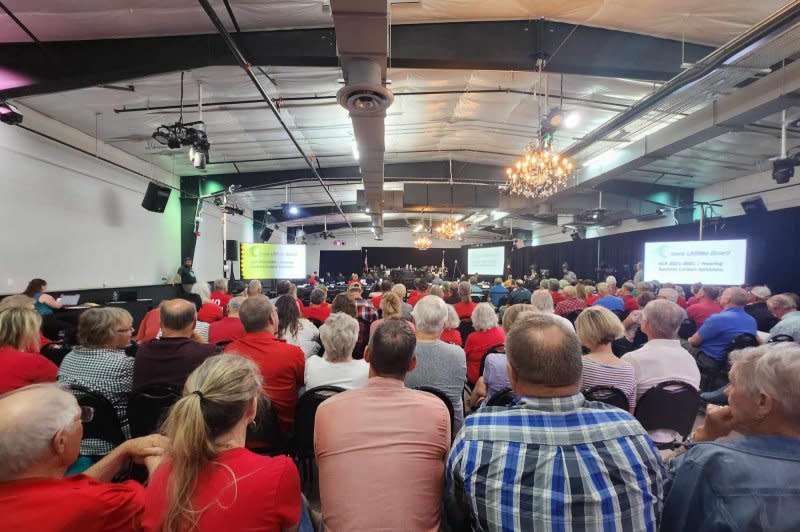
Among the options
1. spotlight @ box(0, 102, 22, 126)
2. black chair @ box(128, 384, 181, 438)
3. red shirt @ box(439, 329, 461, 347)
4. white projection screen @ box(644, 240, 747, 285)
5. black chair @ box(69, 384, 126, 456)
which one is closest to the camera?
black chair @ box(69, 384, 126, 456)

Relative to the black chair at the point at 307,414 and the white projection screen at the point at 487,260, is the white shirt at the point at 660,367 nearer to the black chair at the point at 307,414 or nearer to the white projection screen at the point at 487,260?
the black chair at the point at 307,414

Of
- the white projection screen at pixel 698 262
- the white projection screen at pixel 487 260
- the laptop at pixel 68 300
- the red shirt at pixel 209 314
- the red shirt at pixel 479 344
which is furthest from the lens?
the white projection screen at pixel 487 260

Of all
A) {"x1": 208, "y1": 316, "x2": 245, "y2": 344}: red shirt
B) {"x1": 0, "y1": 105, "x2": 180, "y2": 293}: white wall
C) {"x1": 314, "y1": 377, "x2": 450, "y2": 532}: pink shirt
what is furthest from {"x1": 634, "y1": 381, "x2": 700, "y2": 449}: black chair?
{"x1": 0, "y1": 105, "x2": 180, "y2": 293}: white wall

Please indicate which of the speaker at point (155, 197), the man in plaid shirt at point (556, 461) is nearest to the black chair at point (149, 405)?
the man in plaid shirt at point (556, 461)

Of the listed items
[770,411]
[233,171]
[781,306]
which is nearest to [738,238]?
[781,306]

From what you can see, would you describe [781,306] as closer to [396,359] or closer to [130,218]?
[396,359]

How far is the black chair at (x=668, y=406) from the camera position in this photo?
7.29 feet

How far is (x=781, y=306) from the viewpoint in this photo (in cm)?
452

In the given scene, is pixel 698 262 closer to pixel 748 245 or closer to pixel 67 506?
pixel 748 245

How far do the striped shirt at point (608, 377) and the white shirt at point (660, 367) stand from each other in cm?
20

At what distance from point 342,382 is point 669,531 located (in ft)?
5.20

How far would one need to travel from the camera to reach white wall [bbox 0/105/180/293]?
5273 millimetres

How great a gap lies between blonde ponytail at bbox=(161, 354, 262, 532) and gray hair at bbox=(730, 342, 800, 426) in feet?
5.00

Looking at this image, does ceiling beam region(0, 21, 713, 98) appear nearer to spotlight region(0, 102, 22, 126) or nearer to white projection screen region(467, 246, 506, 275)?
spotlight region(0, 102, 22, 126)
